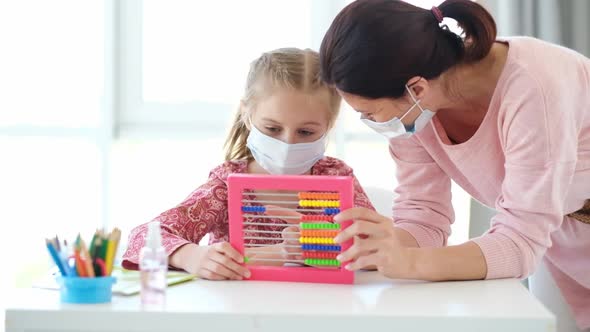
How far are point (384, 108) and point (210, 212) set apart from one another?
53 cm

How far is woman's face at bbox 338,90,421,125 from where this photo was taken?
1.63 meters

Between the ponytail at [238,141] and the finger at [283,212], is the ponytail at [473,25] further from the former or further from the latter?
the ponytail at [238,141]

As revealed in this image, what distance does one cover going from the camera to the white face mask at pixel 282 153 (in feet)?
6.16

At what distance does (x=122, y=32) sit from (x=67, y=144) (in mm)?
617

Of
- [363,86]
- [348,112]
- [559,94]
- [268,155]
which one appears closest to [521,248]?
[559,94]

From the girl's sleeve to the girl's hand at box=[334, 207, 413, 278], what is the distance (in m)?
0.38

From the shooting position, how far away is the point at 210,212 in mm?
1947

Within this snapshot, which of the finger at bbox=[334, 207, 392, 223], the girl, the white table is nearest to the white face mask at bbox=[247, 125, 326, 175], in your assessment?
the girl

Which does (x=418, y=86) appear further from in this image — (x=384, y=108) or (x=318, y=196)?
(x=318, y=196)

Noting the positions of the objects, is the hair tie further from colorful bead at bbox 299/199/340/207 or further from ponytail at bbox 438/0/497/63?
colorful bead at bbox 299/199/340/207

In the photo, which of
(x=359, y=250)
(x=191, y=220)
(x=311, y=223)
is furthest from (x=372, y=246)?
(x=191, y=220)

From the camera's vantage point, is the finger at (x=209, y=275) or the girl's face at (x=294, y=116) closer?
the finger at (x=209, y=275)

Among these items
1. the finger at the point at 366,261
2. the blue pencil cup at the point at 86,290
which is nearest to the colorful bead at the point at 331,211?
the finger at the point at 366,261

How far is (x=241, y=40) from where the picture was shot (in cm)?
392
